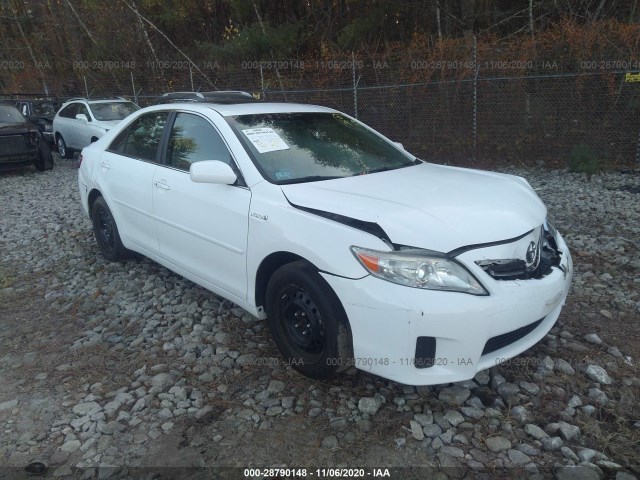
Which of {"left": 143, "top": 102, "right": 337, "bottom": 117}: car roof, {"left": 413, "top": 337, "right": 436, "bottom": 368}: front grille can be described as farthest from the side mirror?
{"left": 413, "top": 337, "right": 436, "bottom": 368}: front grille

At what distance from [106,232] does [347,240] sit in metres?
3.55

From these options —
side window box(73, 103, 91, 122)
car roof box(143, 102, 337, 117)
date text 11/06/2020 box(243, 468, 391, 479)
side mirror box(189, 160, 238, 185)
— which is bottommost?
date text 11/06/2020 box(243, 468, 391, 479)

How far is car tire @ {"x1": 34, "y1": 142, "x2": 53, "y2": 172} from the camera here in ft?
37.9

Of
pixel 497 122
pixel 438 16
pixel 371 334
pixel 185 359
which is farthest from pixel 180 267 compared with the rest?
pixel 438 16

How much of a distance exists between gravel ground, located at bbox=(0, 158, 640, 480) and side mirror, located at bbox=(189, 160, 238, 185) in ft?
4.00

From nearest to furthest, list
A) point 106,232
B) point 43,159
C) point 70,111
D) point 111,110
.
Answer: point 106,232, point 43,159, point 111,110, point 70,111

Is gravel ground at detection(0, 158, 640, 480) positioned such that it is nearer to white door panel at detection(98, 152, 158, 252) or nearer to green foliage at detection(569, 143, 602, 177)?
white door panel at detection(98, 152, 158, 252)

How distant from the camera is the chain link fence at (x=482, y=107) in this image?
8.98m

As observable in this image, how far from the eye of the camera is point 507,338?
2.82 m

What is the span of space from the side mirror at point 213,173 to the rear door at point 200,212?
0.11 metres

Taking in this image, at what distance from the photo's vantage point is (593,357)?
10.9ft

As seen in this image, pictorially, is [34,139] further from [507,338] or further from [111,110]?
[507,338]

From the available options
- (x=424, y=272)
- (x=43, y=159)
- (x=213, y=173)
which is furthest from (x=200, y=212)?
(x=43, y=159)

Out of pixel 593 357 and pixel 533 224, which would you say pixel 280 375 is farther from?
pixel 593 357
